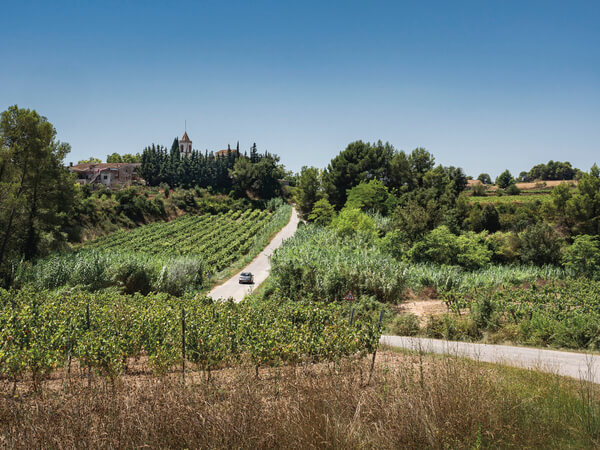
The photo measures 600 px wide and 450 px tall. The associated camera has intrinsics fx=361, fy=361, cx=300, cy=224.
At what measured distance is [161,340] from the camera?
8688 millimetres

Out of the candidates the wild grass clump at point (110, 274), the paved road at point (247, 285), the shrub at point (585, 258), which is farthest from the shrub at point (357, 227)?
the wild grass clump at point (110, 274)

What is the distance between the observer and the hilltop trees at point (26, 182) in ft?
75.9

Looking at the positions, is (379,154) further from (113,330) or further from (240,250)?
(113,330)

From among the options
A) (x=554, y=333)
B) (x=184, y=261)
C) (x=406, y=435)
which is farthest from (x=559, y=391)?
(x=184, y=261)

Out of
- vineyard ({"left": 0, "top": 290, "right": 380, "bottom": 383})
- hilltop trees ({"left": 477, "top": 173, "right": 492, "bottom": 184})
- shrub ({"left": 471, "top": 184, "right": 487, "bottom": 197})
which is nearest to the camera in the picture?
vineyard ({"left": 0, "top": 290, "right": 380, "bottom": 383})

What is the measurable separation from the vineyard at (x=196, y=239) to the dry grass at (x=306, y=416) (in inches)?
1283

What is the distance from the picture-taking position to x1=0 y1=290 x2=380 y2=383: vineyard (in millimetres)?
6992

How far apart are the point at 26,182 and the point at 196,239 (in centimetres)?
2637

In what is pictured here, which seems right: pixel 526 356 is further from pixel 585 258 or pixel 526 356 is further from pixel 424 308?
pixel 585 258

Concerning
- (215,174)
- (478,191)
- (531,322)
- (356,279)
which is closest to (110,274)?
(356,279)

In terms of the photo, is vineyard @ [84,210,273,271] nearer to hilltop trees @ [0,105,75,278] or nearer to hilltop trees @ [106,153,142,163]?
hilltop trees @ [0,105,75,278]

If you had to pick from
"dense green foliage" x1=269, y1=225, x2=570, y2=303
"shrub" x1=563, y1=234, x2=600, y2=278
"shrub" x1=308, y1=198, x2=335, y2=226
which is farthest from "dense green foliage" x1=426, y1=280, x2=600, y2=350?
"shrub" x1=308, y1=198, x2=335, y2=226

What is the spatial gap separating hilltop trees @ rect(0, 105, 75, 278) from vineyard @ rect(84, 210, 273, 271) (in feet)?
33.1

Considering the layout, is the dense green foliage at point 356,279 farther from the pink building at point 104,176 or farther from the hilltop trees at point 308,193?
the pink building at point 104,176
